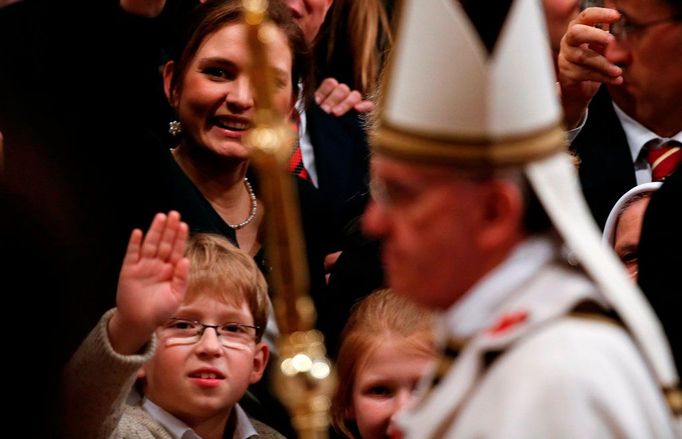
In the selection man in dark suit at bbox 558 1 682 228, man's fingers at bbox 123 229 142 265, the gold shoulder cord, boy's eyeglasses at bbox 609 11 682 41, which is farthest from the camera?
man in dark suit at bbox 558 1 682 228

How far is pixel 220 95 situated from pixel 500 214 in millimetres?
2178

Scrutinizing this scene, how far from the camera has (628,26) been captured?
10.8 feet

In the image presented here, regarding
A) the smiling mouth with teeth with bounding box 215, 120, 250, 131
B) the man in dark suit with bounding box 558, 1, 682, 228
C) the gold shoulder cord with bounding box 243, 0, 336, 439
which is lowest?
the man in dark suit with bounding box 558, 1, 682, 228

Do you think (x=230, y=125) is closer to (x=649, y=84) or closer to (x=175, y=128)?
(x=175, y=128)

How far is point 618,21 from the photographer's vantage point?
3422mm

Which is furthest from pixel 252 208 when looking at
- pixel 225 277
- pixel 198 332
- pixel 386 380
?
pixel 386 380

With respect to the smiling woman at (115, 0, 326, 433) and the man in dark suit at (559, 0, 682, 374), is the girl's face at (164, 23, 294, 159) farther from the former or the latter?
the man in dark suit at (559, 0, 682, 374)

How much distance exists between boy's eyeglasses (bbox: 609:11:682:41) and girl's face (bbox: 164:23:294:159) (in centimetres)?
101

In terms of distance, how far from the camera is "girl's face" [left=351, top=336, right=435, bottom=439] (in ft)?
11.4

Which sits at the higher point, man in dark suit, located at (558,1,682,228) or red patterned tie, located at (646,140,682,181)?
man in dark suit, located at (558,1,682,228)

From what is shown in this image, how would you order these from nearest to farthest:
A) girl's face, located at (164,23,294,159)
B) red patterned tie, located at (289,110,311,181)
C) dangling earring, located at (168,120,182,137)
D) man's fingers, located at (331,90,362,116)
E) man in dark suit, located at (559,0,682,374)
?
man in dark suit, located at (559,0,682,374) < girl's face, located at (164,23,294,159) < dangling earring, located at (168,120,182,137) < red patterned tie, located at (289,110,311,181) < man's fingers, located at (331,90,362,116)

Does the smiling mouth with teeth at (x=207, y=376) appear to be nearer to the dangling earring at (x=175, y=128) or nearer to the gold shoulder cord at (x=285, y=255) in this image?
the dangling earring at (x=175, y=128)

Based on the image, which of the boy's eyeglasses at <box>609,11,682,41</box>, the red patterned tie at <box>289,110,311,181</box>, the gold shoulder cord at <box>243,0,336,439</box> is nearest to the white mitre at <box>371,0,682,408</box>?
the gold shoulder cord at <box>243,0,336,439</box>

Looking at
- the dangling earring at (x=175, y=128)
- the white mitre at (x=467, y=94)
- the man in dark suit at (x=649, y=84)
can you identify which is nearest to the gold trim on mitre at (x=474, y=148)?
the white mitre at (x=467, y=94)
